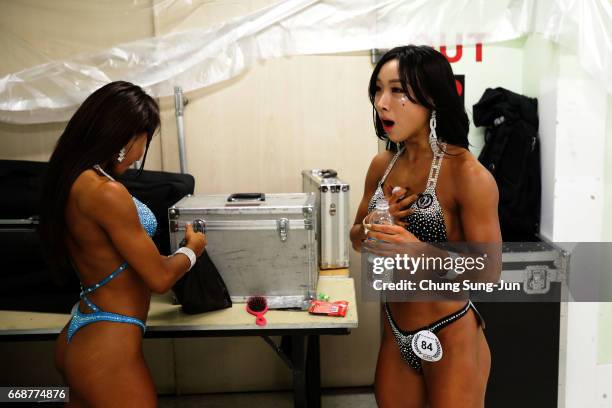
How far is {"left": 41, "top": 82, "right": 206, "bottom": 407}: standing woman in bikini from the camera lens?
5.43 feet

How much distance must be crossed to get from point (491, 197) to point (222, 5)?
2106mm

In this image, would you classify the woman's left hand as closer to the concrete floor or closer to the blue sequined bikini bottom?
the blue sequined bikini bottom

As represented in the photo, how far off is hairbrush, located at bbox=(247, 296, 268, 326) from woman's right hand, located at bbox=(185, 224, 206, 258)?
310mm

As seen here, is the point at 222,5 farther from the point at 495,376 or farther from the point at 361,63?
the point at 495,376

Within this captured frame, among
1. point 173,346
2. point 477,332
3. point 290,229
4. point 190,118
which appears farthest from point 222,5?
point 477,332

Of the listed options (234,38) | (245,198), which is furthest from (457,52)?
(245,198)

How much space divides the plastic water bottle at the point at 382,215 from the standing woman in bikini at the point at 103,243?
27.5 inches

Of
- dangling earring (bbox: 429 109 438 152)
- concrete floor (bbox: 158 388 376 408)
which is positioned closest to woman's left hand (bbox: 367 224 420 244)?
dangling earring (bbox: 429 109 438 152)

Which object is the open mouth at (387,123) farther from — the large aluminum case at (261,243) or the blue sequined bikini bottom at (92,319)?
the blue sequined bikini bottom at (92,319)

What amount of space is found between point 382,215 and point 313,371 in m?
1.38

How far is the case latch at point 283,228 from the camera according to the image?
86.4 inches

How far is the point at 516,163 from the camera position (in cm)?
283

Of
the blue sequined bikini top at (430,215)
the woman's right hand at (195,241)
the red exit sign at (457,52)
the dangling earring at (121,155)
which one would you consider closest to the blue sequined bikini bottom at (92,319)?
the woman's right hand at (195,241)

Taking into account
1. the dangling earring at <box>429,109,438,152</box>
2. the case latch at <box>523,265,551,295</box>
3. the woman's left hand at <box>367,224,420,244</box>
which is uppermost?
the dangling earring at <box>429,109,438,152</box>
